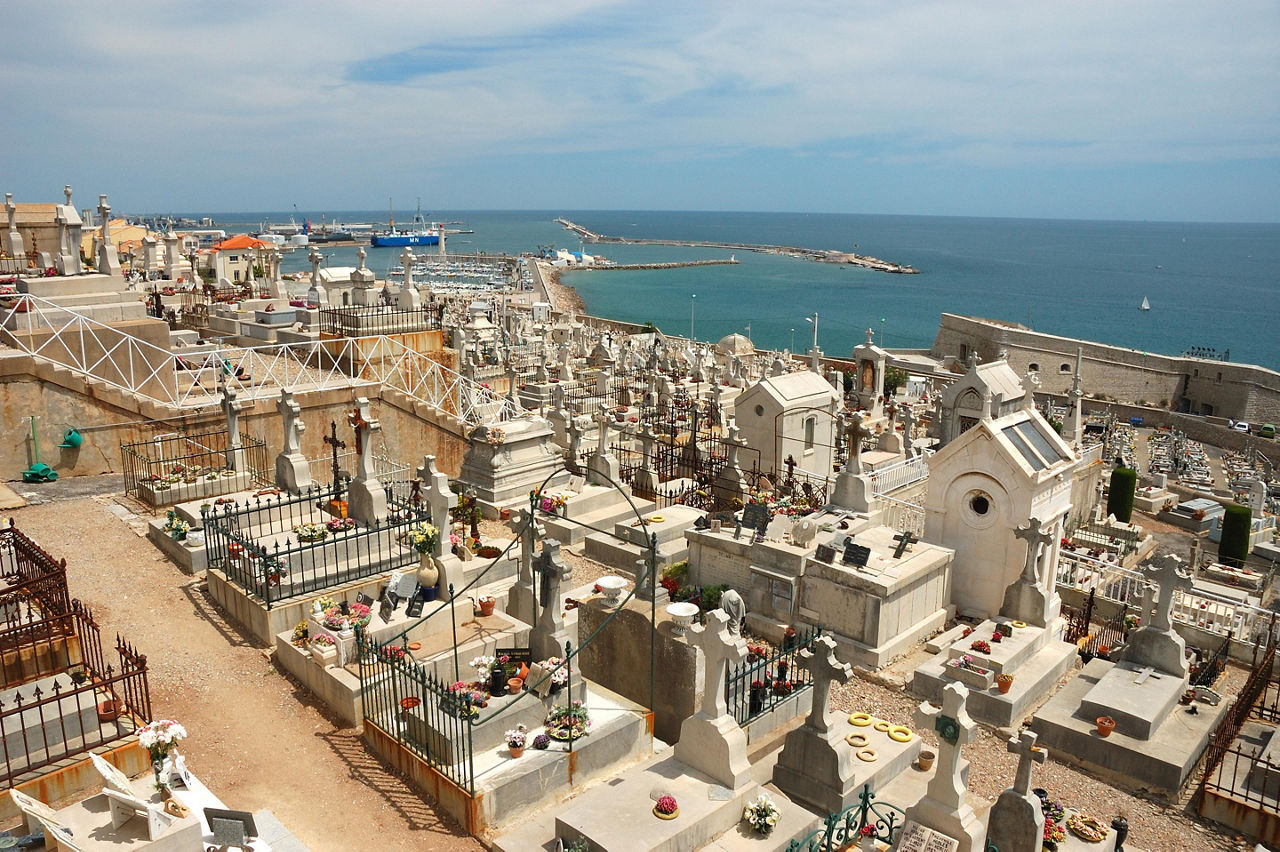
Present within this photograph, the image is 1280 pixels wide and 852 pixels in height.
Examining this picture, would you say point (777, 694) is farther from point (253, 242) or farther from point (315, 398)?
point (253, 242)

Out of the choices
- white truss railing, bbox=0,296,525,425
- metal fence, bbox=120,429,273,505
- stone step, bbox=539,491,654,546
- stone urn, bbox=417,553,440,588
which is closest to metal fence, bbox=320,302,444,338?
white truss railing, bbox=0,296,525,425

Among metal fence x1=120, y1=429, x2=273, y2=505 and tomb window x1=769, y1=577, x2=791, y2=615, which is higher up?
metal fence x1=120, y1=429, x2=273, y2=505

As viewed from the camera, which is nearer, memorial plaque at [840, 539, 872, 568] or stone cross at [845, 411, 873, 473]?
memorial plaque at [840, 539, 872, 568]

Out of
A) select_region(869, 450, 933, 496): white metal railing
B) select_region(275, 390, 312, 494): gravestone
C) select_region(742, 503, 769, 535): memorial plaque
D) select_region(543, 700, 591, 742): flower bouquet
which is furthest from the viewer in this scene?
select_region(869, 450, 933, 496): white metal railing

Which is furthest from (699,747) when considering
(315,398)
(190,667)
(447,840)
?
(315,398)

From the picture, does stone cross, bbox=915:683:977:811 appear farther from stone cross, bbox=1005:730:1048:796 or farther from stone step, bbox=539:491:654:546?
stone step, bbox=539:491:654:546

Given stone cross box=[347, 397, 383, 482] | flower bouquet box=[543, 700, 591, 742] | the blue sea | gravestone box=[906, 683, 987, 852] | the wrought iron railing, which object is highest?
stone cross box=[347, 397, 383, 482]

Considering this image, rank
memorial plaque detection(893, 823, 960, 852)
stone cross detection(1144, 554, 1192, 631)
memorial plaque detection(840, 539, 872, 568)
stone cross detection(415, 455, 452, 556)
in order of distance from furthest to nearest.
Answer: memorial plaque detection(840, 539, 872, 568) → stone cross detection(415, 455, 452, 556) → stone cross detection(1144, 554, 1192, 631) → memorial plaque detection(893, 823, 960, 852)
